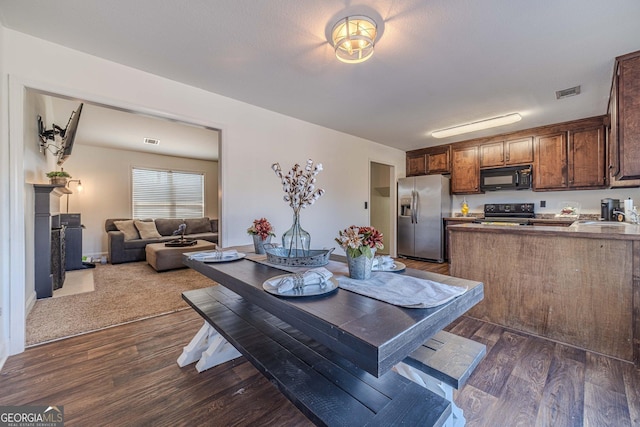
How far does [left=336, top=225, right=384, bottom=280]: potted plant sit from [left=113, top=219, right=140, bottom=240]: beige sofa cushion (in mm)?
5466

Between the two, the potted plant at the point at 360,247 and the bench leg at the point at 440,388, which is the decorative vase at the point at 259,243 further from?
the bench leg at the point at 440,388

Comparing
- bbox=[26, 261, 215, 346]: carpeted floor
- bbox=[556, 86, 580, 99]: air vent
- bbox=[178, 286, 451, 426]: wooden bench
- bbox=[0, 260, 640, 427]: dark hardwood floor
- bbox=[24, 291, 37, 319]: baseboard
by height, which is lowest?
bbox=[0, 260, 640, 427]: dark hardwood floor

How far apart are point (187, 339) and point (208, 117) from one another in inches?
85.2

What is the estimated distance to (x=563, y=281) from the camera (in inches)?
82.1

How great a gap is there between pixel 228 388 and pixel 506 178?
4890 millimetres

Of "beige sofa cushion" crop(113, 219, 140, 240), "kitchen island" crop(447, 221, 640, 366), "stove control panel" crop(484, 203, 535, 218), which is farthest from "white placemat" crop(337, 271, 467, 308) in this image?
"beige sofa cushion" crop(113, 219, 140, 240)

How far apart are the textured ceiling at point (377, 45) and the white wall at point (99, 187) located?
4.41 metres

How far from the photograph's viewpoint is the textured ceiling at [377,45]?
166 centimetres

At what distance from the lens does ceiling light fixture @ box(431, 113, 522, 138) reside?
349 centimetres

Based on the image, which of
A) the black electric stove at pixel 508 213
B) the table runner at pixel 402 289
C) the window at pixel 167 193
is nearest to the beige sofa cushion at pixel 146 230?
the window at pixel 167 193

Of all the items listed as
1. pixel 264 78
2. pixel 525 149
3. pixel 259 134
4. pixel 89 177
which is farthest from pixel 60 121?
pixel 525 149

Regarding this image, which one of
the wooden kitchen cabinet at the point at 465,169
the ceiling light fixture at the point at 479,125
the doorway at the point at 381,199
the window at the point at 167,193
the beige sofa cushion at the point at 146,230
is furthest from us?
the doorway at the point at 381,199

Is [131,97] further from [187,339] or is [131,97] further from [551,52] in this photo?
[551,52]

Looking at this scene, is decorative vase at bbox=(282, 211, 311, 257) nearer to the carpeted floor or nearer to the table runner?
the table runner
